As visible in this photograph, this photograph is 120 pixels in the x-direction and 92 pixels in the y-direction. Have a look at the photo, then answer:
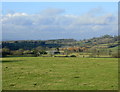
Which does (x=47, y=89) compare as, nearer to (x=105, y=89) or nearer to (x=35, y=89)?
(x=35, y=89)

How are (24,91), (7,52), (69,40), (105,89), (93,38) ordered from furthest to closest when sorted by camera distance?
(69,40)
(93,38)
(7,52)
(105,89)
(24,91)

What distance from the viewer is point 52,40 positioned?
170m

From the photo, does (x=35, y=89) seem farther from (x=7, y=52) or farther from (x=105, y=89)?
(x=7, y=52)

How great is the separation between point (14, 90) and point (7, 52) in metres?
55.9

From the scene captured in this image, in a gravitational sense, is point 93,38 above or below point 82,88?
above

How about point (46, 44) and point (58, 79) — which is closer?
point (58, 79)

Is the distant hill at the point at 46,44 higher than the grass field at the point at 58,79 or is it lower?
higher

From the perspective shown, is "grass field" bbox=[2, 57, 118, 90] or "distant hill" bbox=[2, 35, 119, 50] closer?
"grass field" bbox=[2, 57, 118, 90]

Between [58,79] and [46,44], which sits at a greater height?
[46,44]

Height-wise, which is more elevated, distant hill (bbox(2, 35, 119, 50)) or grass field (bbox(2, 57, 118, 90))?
distant hill (bbox(2, 35, 119, 50))

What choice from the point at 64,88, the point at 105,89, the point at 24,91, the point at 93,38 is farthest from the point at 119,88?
the point at 93,38

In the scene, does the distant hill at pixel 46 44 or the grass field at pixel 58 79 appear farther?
the distant hill at pixel 46 44

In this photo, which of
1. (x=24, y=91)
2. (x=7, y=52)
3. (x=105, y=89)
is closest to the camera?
(x=24, y=91)

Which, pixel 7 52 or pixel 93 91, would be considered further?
pixel 7 52
